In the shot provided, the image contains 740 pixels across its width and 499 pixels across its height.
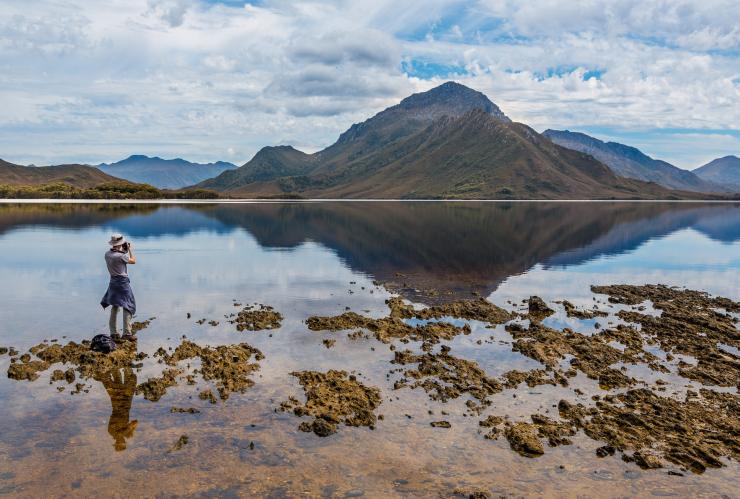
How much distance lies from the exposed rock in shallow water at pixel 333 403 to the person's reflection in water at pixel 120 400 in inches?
189

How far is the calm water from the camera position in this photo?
42.0ft

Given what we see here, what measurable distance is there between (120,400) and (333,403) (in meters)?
7.23

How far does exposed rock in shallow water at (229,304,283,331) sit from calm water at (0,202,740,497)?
2.75 ft

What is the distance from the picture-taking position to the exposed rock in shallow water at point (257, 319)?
1040 inches

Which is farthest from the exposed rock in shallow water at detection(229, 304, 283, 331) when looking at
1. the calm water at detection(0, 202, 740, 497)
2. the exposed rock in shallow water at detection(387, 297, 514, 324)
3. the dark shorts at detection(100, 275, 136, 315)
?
the exposed rock in shallow water at detection(387, 297, 514, 324)

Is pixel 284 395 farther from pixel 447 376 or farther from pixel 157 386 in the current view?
pixel 447 376

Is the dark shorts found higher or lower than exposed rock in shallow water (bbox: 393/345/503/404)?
higher

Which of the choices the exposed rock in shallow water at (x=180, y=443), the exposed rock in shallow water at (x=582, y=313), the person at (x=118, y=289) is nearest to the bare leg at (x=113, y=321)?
the person at (x=118, y=289)

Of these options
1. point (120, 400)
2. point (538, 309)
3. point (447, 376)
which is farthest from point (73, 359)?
point (538, 309)

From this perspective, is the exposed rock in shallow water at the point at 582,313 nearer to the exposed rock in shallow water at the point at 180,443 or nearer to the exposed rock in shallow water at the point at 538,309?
the exposed rock in shallow water at the point at 538,309

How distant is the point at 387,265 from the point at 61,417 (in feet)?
118

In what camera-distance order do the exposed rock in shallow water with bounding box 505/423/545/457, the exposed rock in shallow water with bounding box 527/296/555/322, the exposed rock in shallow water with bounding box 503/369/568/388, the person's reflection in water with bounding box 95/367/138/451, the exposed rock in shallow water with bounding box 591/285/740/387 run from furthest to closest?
the exposed rock in shallow water with bounding box 527/296/555/322
the exposed rock in shallow water with bounding box 591/285/740/387
the exposed rock in shallow water with bounding box 503/369/568/388
the person's reflection in water with bounding box 95/367/138/451
the exposed rock in shallow water with bounding box 505/423/545/457

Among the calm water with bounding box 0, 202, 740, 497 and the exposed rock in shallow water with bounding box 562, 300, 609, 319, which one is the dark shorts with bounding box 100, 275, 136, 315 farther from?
the exposed rock in shallow water with bounding box 562, 300, 609, 319

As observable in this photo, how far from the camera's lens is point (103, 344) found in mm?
21297
